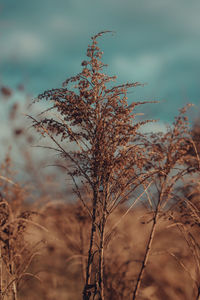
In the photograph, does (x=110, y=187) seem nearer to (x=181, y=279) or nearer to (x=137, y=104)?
(x=137, y=104)

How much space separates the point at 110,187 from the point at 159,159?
141 cm

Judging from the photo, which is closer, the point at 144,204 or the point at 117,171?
the point at 117,171

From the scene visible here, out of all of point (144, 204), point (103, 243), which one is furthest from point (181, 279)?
point (103, 243)

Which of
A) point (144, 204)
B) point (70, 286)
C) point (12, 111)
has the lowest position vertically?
point (70, 286)

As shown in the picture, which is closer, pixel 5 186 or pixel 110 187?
pixel 110 187

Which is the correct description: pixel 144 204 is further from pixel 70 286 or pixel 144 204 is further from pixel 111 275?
pixel 70 286

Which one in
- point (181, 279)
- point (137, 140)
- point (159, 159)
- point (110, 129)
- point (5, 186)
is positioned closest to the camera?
point (110, 129)

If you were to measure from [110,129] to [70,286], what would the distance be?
10.7 m

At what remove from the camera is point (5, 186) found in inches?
283

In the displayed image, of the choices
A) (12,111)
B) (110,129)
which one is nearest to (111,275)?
(12,111)

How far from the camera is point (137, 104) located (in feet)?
14.2

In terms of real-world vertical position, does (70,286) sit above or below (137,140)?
below

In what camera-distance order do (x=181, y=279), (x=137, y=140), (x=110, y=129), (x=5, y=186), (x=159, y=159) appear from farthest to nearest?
(x=181, y=279)
(x=5, y=186)
(x=159, y=159)
(x=137, y=140)
(x=110, y=129)

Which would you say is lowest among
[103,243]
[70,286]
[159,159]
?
[70,286]
